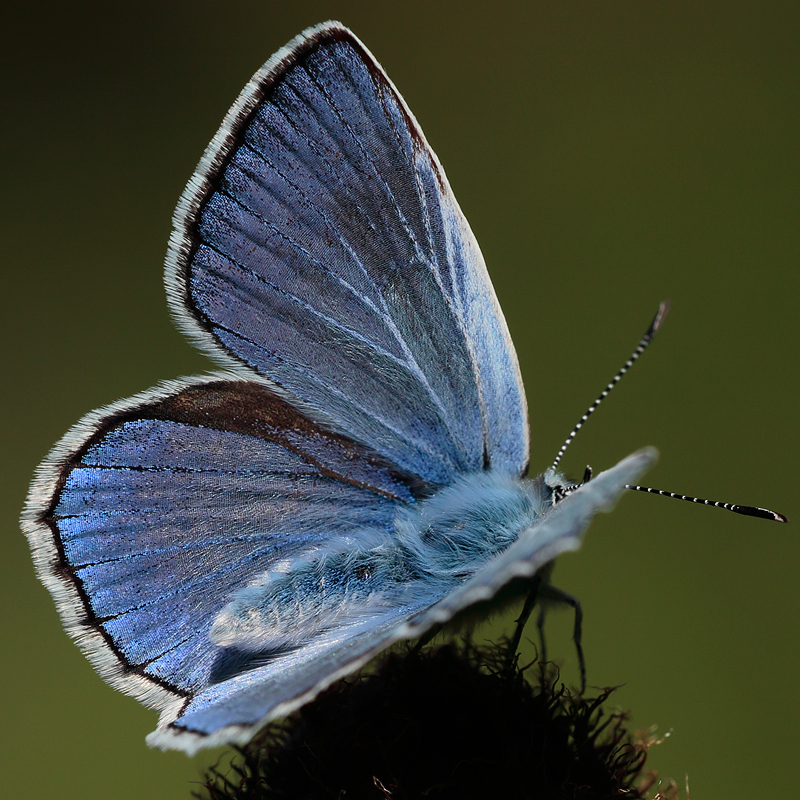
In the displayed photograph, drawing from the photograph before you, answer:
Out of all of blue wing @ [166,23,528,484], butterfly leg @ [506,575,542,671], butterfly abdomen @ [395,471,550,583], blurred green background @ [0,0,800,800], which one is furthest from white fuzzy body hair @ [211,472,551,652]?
blurred green background @ [0,0,800,800]

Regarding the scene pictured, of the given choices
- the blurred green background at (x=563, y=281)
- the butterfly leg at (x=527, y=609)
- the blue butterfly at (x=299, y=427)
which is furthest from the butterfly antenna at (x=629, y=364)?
the blurred green background at (x=563, y=281)

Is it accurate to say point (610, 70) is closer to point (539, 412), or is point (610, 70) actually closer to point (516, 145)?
point (516, 145)

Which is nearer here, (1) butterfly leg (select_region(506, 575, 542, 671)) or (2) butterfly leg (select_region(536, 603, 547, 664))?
(1) butterfly leg (select_region(506, 575, 542, 671))

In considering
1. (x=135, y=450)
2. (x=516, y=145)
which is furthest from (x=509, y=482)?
(x=516, y=145)

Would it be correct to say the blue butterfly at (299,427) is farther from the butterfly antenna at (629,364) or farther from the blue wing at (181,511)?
the butterfly antenna at (629,364)

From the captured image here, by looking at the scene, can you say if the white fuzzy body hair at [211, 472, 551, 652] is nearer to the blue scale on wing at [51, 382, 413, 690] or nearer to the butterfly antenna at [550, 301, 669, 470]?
the blue scale on wing at [51, 382, 413, 690]

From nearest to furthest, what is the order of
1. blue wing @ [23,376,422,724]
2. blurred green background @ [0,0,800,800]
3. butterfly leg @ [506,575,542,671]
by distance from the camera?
butterfly leg @ [506,575,542,671] → blue wing @ [23,376,422,724] → blurred green background @ [0,0,800,800]
